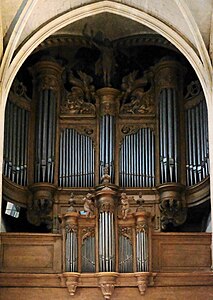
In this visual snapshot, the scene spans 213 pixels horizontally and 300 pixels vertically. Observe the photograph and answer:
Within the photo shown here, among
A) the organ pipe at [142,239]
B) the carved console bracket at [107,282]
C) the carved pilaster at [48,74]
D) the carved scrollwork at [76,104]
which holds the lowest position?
the carved console bracket at [107,282]

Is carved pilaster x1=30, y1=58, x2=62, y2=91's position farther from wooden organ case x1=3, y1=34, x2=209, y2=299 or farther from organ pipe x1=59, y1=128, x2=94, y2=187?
organ pipe x1=59, y1=128, x2=94, y2=187

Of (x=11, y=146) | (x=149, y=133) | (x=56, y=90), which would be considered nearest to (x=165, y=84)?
(x=149, y=133)

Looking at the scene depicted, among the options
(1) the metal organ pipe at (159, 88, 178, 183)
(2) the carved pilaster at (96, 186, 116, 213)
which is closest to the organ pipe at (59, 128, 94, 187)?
(2) the carved pilaster at (96, 186, 116, 213)

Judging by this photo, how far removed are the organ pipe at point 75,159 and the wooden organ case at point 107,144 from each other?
0.07 ft

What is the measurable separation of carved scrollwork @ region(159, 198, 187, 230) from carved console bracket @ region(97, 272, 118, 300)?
2.22 m

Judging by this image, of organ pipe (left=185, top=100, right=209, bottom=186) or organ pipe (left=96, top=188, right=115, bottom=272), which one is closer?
organ pipe (left=96, top=188, right=115, bottom=272)

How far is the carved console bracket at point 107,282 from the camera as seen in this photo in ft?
53.8

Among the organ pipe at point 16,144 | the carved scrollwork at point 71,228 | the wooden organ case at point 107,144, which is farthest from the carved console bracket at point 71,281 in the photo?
the organ pipe at point 16,144

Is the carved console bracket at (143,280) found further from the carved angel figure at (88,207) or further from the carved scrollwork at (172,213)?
the carved scrollwork at (172,213)

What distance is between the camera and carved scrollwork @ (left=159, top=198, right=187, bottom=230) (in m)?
18.1

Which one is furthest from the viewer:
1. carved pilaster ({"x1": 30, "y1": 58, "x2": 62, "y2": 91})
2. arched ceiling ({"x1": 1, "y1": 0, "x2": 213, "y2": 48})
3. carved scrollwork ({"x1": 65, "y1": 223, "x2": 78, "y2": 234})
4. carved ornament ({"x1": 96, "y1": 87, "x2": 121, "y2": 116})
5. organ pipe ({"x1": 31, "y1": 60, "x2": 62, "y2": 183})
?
carved pilaster ({"x1": 30, "y1": 58, "x2": 62, "y2": 91})

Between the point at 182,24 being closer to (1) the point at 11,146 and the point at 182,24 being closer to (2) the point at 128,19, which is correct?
(2) the point at 128,19

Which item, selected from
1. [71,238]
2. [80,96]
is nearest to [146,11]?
[80,96]

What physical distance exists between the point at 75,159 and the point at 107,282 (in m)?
3.30
